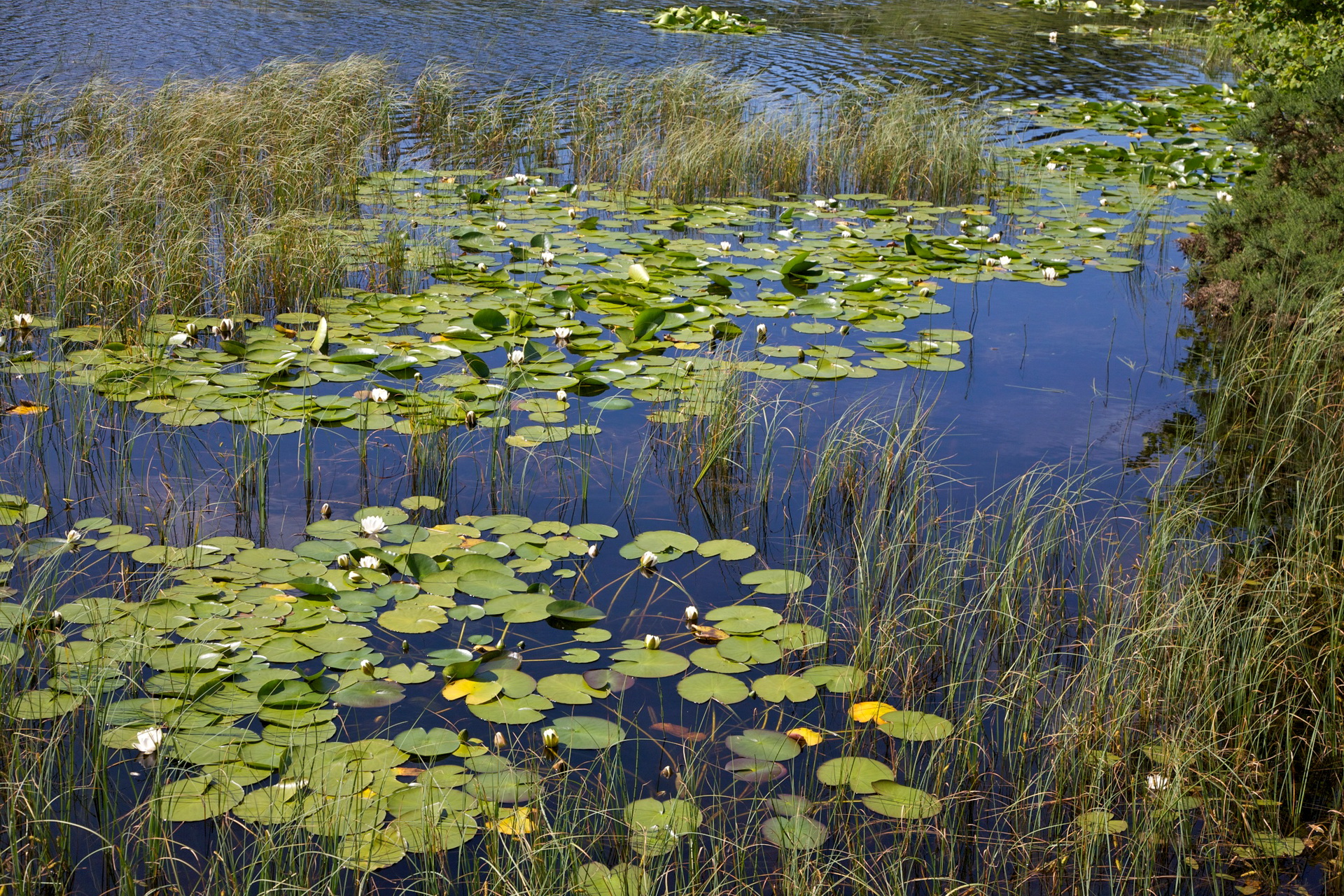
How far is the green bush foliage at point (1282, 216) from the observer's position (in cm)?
578

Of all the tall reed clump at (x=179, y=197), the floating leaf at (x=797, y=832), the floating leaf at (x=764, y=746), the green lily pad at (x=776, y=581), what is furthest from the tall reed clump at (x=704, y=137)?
the floating leaf at (x=797, y=832)

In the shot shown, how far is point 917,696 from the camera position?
3.38 meters

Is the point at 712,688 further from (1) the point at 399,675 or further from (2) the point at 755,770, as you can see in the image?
(1) the point at 399,675

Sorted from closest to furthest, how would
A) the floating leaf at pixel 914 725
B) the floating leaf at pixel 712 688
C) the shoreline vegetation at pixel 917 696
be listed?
the shoreline vegetation at pixel 917 696, the floating leaf at pixel 914 725, the floating leaf at pixel 712 688

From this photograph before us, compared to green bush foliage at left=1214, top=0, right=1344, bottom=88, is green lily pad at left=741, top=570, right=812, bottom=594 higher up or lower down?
lower down

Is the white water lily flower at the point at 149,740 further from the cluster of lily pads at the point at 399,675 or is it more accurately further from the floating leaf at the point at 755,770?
the floating leaf at the point at 755,770

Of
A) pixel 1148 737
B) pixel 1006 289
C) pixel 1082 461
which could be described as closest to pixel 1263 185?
pixel 1006 289

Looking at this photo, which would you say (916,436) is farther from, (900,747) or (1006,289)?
(1006,289)

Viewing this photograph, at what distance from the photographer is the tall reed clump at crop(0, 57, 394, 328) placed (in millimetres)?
6121

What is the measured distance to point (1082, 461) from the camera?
462 centimetres

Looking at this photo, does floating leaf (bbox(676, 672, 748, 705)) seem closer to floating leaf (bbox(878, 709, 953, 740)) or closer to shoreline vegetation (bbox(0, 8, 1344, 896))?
shoreline vegetation (bbox(0, 8, 1344, 896))

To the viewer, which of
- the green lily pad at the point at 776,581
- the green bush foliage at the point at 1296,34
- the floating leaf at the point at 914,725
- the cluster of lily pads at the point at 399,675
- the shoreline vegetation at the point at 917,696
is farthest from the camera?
the green bush foliage at the point at 1296,34

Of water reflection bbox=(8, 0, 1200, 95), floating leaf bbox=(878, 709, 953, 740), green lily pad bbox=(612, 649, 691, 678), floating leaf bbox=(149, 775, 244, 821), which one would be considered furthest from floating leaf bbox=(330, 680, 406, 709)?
water reflection bbox=(8, 0, 1200, 95)

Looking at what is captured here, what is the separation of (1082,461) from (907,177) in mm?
5882
